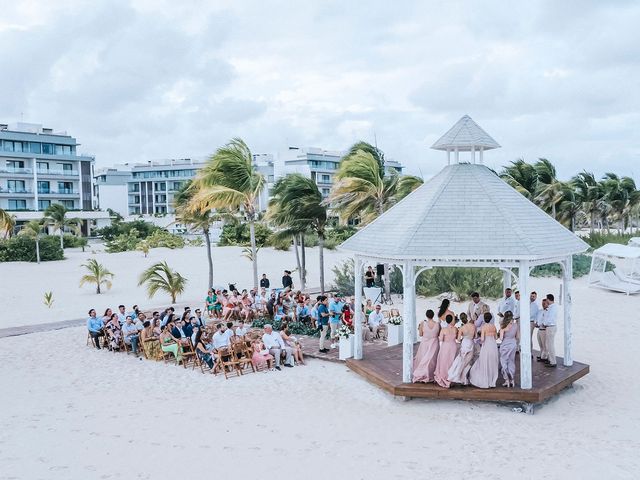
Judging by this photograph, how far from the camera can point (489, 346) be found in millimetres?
10258

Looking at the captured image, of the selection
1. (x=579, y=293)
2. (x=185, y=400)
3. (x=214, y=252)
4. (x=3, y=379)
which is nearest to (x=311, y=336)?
(x=185, y=400)

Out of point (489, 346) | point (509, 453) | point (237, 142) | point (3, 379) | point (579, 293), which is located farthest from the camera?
point (579, 293)

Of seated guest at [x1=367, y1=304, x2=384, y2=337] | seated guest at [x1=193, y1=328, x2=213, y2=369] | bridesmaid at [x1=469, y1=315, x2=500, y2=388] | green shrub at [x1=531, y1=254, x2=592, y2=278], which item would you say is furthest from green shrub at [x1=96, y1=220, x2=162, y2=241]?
bridesmaid at [x1=469, y1=315, x2=500, y2=388]

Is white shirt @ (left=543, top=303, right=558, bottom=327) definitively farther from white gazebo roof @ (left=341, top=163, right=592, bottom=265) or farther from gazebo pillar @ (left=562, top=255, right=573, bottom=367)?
white gazebo roof @ (left=341, top=163, right=592, bottom=265)

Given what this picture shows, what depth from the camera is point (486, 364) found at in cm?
1037

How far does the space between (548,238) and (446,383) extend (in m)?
3.56

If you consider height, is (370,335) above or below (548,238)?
below

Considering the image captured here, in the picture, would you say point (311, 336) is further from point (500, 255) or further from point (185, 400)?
point (500, 255)

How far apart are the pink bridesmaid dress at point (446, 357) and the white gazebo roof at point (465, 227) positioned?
1486mm

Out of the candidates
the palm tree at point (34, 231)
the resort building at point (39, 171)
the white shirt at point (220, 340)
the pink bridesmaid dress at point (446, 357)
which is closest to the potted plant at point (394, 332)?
the pink bridesmaid dress at point (446, 357)

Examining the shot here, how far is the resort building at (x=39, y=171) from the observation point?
62656mm

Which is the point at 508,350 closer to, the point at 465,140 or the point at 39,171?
the point at 465,140

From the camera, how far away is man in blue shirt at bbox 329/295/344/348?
48.5 ft

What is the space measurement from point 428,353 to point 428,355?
0.04m
